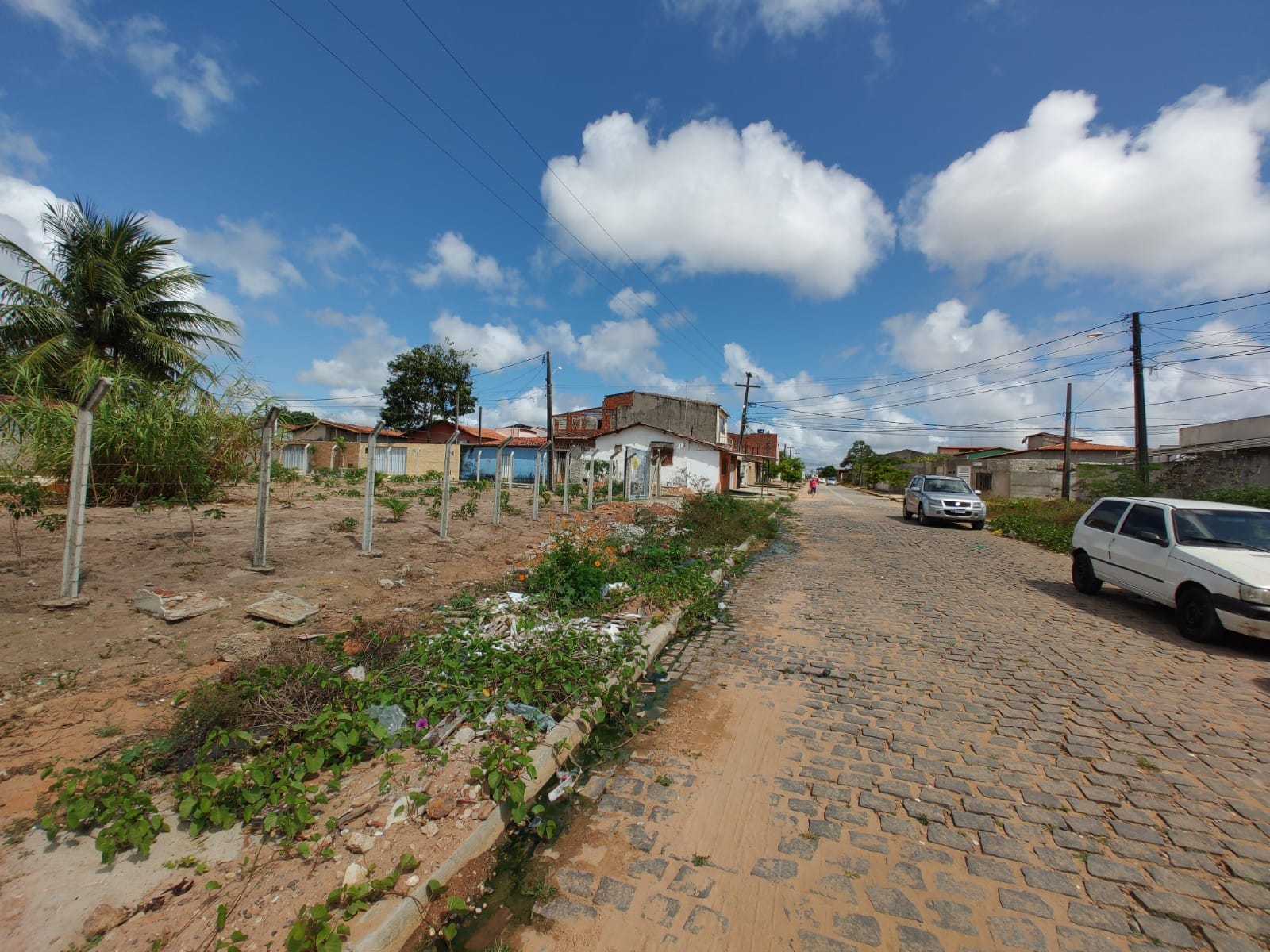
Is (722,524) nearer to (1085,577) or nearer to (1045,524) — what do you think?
(1085,577)

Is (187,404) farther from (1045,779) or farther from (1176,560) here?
(1176,560)

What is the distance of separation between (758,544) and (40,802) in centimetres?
1280

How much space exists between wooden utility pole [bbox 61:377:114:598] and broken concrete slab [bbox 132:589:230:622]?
490 mm

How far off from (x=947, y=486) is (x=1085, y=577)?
11.6m

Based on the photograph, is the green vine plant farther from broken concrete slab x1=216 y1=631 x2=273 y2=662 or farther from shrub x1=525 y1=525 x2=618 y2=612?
shrub x1=525 y1=525 x2=618 y2=612

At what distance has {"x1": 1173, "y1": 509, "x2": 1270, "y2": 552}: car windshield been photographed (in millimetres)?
6332

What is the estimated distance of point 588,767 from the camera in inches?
139

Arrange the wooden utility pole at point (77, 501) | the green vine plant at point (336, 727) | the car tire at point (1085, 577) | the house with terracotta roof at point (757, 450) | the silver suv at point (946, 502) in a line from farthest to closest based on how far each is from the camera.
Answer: the house with terracotta roof at point (757, 450)
the silver suv at point (946, 502)
the car tire at point (1085, 577)
the wooden utility pole at point (77, 501)
the green vine plant at point (336, 727)

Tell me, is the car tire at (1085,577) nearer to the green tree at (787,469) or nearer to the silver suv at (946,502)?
the silver suv at (946,502)

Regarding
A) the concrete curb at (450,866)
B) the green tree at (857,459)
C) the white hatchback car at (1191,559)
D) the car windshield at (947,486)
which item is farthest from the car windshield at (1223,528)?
the green tree at (857,459)

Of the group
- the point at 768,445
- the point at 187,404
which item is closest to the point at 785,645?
the point at 187,404

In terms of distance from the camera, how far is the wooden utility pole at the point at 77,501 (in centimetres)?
493

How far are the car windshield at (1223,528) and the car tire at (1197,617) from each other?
65cm

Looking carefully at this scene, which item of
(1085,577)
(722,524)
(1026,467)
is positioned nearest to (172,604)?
(1085,577)
